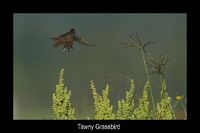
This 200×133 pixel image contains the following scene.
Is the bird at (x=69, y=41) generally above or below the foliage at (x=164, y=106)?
above

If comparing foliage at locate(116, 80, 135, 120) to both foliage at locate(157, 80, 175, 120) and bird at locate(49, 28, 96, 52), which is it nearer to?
foliage at locate(157, 80, 175, 120)

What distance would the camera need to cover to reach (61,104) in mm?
6488

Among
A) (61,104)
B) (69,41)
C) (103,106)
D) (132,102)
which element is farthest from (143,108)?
(69,41)

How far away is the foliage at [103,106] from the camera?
643 cm

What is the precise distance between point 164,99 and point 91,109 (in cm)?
66

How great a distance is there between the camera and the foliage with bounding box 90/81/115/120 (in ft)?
21.1

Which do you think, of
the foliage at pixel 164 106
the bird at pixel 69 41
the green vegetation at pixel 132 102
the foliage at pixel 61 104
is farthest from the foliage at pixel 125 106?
the bird at pixel 69 41

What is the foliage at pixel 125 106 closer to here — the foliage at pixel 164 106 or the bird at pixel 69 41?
the foliage at pixel 164 106

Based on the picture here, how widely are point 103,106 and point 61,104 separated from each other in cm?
38

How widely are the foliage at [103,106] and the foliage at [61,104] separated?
0.72ft
